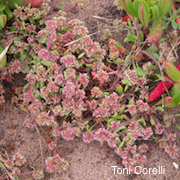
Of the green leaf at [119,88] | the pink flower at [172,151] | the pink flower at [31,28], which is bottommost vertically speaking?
the pink flower at [172,151]

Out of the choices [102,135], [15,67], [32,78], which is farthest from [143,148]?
[15,67]

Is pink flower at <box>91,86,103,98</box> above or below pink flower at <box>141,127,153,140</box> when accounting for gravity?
above

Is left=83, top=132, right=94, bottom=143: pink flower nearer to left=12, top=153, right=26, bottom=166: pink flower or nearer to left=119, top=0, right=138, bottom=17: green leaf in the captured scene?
left=12, top=153, right=26, bottom=166: pink flower

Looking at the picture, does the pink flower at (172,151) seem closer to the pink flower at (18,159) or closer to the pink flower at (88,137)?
the pink flower at (88,137)

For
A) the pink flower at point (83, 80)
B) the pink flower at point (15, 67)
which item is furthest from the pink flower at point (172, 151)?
the pink flower at point (15, 67)

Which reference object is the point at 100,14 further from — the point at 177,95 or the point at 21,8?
the point at 177,95

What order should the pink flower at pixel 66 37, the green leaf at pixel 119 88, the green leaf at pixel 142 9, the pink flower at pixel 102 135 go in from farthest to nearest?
the pink flower at pixel 66 37 < the green leaf at pixel 119 88 < the pink flower at pixel 102 135 < the green leaf at pixel 142 9

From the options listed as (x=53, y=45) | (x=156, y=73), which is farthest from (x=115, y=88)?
(x=53, y=45)

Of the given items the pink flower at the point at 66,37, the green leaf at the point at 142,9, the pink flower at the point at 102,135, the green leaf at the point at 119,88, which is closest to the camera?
the green leaf at the point at 142,9

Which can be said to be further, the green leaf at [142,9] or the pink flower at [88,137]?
the pink flower at [88,137]

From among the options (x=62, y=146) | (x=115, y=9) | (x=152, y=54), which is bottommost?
(x=62, y=146)

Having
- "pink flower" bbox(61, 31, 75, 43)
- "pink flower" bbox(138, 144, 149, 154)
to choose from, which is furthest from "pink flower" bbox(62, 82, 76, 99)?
"pink flower" bbox(138, 144, 149, 154)
